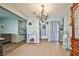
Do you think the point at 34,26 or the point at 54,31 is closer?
the point at 34,26

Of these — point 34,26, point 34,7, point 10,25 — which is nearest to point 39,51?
point 34,7

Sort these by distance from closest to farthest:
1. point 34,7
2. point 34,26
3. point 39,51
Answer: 1. point 34,7
2. point 39,51
3. point 34,26

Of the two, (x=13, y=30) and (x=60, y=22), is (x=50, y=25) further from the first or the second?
(x=13, y=30)

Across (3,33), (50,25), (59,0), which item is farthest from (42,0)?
(50,25)

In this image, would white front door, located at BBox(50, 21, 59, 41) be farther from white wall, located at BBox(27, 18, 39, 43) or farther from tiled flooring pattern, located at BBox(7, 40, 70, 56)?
tiled flooring pattern, located at BBox(7, 40, 70, 56)

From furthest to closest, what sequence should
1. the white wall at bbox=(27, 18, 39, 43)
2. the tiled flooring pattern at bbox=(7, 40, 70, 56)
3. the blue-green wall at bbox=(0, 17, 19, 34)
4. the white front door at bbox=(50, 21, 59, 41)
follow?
the white front door at bbox=(50, 21, 59, 41), the white wall at bbox=(27, 18, 39, 43), the blue-green wall at bbox=(0, 17, 19, 34), the tiled flooring pattern at bbox=(7, 40, 70, 56)

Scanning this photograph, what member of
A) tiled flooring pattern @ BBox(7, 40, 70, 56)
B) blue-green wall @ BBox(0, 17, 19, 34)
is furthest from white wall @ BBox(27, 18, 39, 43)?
tiled flooring pattern @ BBox(7, 40, 70, 56)

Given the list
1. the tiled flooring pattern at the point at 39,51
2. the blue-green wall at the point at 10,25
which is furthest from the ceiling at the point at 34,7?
the blue-green wall at the point at 10,25

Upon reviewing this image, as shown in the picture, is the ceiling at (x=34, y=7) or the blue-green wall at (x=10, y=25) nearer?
the ceiling at (x=34, y=7)

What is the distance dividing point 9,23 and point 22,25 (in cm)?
218

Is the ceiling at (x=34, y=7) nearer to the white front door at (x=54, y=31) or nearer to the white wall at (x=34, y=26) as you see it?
the white wall at (x=34, y=26)

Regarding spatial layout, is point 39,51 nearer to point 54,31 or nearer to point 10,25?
point 10,25

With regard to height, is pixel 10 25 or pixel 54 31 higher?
pixel 10 25

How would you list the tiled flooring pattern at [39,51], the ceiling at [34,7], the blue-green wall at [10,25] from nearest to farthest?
the ceiling at [34,7]
the tiled flooring pattern at [39,51]
the blue-green wall at [10,25]
